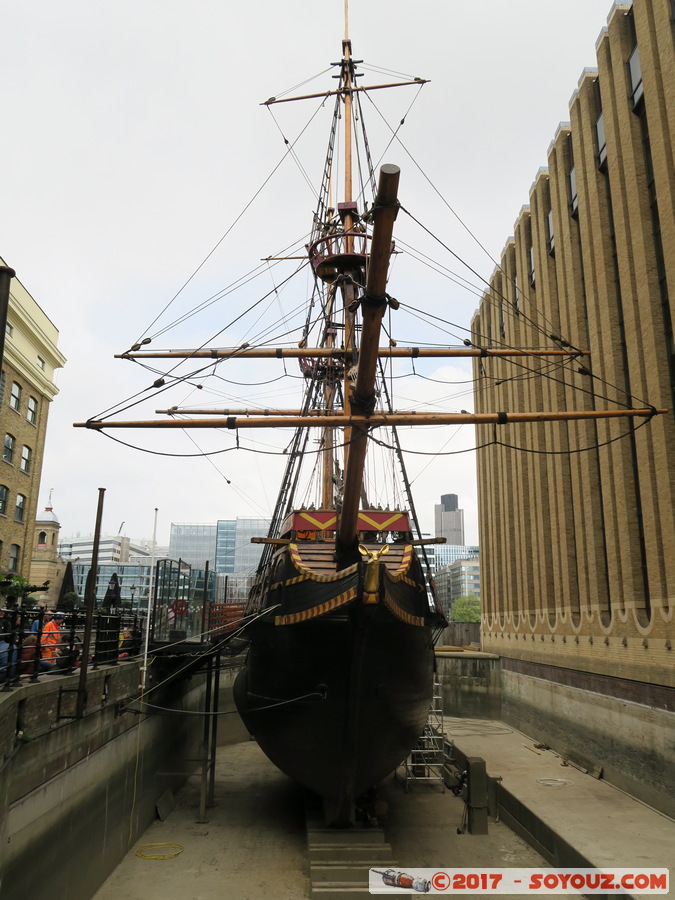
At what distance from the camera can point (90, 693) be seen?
30.9 feet

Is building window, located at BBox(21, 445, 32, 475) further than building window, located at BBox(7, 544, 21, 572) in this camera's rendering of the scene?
Yes

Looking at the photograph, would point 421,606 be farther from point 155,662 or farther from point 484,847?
point 155,662

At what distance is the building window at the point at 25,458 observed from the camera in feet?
77.1

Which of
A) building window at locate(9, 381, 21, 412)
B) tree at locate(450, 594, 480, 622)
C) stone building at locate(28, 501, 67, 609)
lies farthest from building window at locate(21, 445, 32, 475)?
tree at locate(450, 594, 480, 622)

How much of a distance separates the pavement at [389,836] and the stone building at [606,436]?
5.03 ft

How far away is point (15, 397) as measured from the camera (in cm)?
2298

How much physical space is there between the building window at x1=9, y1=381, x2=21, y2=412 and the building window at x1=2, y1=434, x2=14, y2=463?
3.49 feet

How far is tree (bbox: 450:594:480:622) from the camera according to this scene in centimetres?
7544

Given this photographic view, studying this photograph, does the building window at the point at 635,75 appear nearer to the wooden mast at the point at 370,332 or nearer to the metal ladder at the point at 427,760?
the wooden mast at the point at 370,332

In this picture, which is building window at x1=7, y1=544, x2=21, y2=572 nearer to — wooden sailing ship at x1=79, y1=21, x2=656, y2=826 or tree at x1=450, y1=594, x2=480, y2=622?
wooden sailing ship at x1=79, y1=21, x2=656, y2=826

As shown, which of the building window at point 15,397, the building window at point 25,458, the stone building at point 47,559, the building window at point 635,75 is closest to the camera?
the building window at point 635,75

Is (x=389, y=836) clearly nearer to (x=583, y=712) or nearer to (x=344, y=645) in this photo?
(x=344, y=645)

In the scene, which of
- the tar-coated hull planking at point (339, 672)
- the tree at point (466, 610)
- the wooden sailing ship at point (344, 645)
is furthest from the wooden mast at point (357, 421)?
the tree at point (466, 610)

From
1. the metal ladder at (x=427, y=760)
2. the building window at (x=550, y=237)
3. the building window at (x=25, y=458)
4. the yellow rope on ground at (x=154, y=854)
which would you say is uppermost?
the building window at (x=550, y=237)
